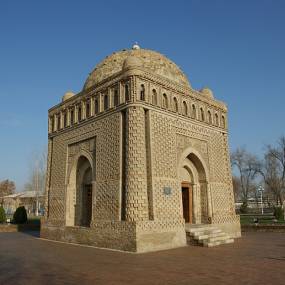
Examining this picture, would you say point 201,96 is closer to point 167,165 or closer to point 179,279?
point 167,165

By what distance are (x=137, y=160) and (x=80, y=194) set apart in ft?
16.9

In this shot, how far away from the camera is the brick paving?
6445mm

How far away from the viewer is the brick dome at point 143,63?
15148mm

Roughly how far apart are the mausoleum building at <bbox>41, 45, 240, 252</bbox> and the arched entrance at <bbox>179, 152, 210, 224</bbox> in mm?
48

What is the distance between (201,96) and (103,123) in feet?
17.9

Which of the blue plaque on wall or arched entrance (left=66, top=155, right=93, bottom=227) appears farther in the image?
arched entrance (left=66, top=155, right=93, bottom=227)

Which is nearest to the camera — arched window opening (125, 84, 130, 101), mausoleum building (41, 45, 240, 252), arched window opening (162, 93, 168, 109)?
mausoleum building (41, 45, 240, 252)

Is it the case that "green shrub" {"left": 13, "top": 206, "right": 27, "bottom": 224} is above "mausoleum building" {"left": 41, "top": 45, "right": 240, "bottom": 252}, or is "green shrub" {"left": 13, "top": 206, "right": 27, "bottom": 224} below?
below

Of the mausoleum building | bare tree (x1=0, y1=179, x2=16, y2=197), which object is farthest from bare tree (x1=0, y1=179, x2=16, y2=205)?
the mausoleum building

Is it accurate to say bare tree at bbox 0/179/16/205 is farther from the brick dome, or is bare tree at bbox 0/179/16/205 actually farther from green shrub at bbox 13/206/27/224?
the brick dome

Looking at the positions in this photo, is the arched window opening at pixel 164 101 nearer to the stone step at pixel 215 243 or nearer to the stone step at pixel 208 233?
the stone step at pixel 208 233

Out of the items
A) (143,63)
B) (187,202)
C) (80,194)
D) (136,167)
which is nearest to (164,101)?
(143,63)

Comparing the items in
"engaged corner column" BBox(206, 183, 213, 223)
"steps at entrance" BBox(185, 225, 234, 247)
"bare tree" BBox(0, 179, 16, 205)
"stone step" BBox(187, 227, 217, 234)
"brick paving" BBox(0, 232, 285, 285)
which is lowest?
"brick paving" BBox(0, 232, 285, 285)

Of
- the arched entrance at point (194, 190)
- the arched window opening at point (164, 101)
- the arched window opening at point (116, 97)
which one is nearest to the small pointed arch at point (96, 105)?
the arched window opening at point (116, 97)
